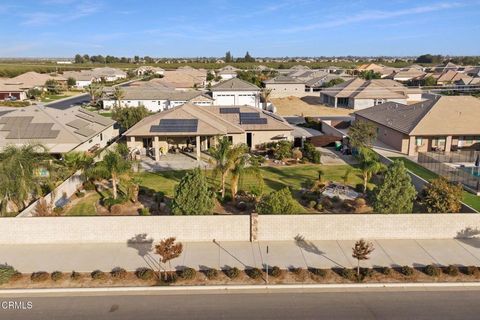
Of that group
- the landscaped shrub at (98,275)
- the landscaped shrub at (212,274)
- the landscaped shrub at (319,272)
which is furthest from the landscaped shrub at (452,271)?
the landscaped shrub at (98,275)

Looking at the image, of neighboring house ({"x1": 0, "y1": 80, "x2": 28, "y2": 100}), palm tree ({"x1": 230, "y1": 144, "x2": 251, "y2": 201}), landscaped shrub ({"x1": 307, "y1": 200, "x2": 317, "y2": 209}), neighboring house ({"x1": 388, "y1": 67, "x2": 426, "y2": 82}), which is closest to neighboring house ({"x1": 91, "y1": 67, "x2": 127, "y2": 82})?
neighboring house ({"x1": 0, "y1": 80, "x2": 28, "y2": 100})

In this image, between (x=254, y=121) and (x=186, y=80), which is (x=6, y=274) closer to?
(x=254, y=121)

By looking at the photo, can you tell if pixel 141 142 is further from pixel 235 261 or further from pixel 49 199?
pixel 235 261

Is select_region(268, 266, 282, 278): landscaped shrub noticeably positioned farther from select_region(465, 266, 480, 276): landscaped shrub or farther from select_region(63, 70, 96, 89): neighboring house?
select_region(63, 70, 96, 89): neighboring house

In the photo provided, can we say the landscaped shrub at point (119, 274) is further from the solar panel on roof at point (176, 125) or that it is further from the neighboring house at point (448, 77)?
the neighboring house at point (448, 77)

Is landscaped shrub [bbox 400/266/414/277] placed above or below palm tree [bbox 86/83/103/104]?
below

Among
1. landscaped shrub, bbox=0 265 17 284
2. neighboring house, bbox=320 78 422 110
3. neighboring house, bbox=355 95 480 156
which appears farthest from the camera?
neighboring house, bbox=320 78 422 110

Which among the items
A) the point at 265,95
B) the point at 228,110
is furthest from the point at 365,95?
the point at 228,110
